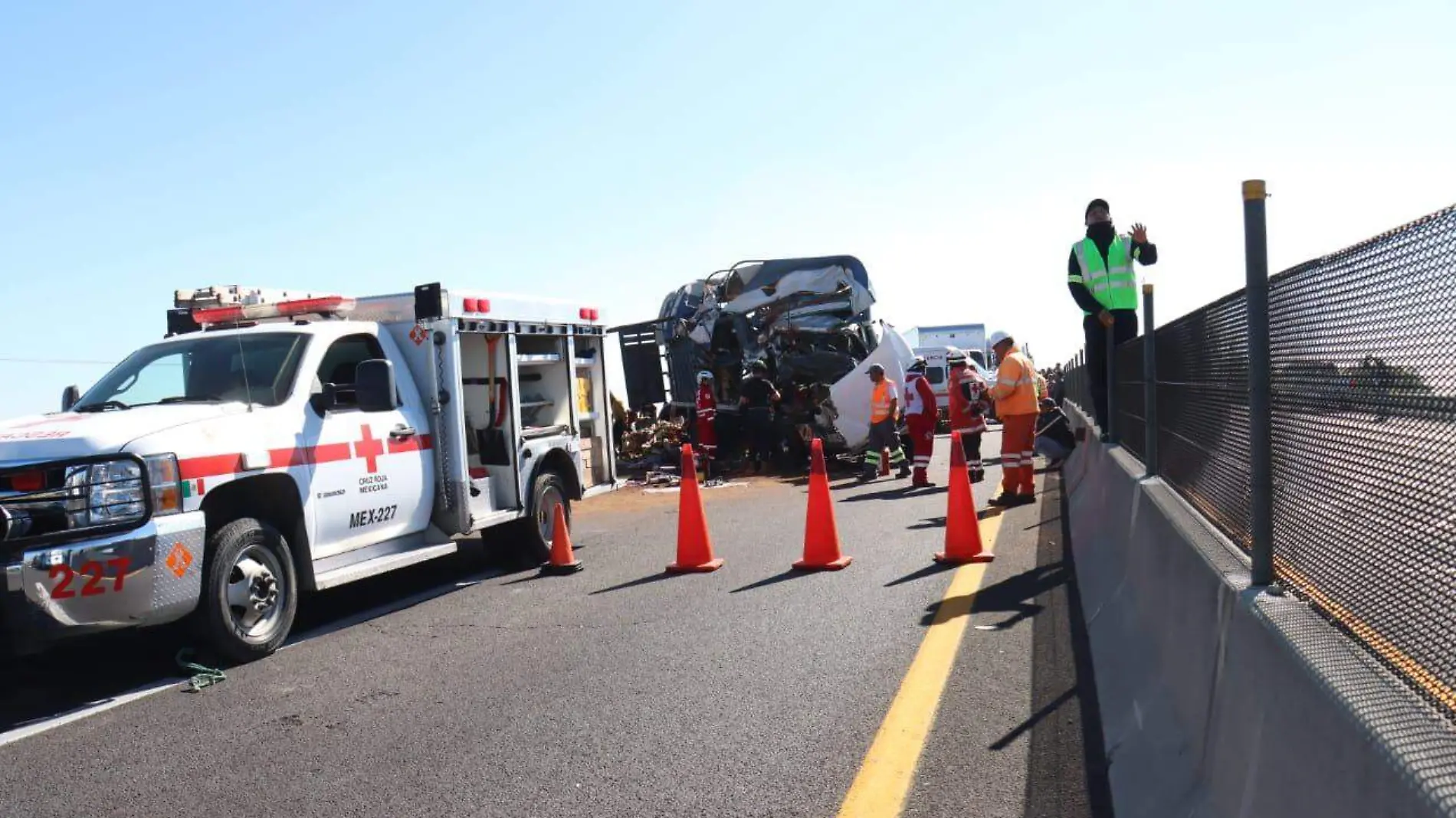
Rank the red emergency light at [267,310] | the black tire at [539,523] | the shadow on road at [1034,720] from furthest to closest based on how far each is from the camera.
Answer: the black tire at [539,523] → the red emergency light at [267,310] → the shadow on road at [1034,720]

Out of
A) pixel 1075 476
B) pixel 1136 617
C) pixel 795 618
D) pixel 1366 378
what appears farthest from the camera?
pixel 1075 476

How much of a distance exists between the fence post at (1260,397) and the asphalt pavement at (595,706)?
1140 millimetres

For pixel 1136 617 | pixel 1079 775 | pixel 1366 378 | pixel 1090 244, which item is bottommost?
pixel 1079 775

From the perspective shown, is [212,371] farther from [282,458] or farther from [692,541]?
[692,541]

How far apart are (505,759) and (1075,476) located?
30.3ft

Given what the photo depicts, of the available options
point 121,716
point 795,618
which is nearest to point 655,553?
point 795,618

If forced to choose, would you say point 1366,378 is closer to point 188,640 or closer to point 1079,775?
point 1079,775

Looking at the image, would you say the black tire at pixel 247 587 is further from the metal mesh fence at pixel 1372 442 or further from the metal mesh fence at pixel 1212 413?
the metal mesh fence at pixel 1372 442

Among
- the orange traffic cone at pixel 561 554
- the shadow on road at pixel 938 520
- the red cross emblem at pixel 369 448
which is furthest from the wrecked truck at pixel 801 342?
the red cross emblem at pixel 369 448

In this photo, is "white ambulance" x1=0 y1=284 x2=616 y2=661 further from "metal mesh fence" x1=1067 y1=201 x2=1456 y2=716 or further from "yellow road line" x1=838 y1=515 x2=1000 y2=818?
"metal mesh fence" x1=1067 y1=201 x2=1456 y2=716

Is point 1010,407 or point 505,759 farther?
point 1010,407

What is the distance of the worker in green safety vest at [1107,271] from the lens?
10016 mm

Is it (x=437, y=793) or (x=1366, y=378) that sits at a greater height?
(x=1366, y=378)

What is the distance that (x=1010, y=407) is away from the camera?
43.4 ft
